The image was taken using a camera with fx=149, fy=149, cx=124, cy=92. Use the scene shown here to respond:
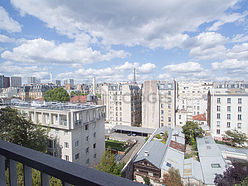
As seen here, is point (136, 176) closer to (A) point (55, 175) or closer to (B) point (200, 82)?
(A) point (55, 175)

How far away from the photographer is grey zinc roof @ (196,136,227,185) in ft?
36.9

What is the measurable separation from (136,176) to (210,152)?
803 centimetres

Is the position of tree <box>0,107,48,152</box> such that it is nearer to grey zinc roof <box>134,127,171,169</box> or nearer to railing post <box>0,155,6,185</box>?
railing post <box>0,155,6,185</box>

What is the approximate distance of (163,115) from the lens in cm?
2811

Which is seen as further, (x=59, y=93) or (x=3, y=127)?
(x=59, y=93)

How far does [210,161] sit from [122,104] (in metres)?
18.7

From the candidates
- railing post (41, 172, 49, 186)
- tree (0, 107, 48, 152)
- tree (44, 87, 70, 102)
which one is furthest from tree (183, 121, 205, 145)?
tree (44, 87, 70, 102)

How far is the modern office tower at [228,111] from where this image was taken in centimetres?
2027

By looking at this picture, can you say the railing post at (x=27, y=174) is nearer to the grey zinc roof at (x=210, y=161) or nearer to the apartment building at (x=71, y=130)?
the apartment building at (x=71, y=130)

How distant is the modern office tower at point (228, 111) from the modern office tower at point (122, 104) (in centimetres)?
1385

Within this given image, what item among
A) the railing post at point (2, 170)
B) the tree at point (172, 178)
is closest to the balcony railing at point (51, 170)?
the railing post at point (2, 170)

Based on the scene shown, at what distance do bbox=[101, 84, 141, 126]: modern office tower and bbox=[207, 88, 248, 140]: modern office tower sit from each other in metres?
13.8

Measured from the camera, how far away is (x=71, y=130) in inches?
471

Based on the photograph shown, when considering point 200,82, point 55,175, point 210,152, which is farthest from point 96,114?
point 200,82
